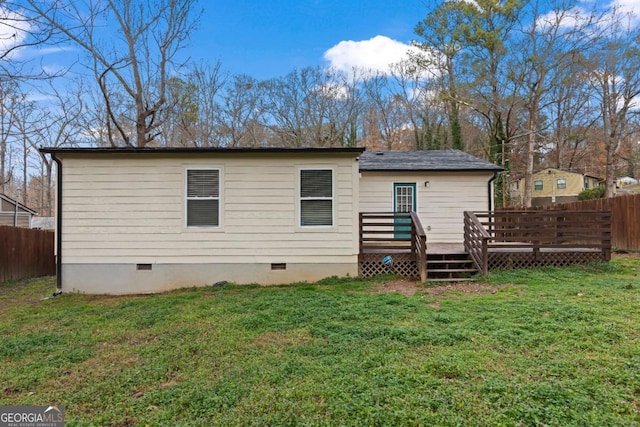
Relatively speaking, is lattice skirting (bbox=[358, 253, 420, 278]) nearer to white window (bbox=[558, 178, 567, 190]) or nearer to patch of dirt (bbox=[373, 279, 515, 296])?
patch of dirt (bbox=[373, 279, 515, 296])

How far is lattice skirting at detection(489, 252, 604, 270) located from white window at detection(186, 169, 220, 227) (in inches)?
238

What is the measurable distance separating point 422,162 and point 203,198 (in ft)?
21.8

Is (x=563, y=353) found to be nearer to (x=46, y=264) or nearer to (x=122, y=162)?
(x=122, y=162)

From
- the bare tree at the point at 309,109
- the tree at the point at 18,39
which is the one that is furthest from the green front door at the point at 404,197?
the bare tree at the point at 309,109

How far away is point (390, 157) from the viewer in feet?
38.7

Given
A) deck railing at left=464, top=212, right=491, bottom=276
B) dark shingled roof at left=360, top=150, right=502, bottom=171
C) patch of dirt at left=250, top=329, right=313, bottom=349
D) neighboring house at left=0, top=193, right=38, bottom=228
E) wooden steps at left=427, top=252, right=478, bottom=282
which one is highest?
dark shingled roof at left=360, top=150, right=502, bottom=171

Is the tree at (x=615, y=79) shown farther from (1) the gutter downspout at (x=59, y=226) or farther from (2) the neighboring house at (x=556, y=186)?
(1) the gutter downspout at (x=59, y=226)

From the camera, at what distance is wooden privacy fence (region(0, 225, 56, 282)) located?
9492 mm

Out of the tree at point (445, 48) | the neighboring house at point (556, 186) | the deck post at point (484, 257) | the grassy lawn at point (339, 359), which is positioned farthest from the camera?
the neighboring house at point (556, 186)

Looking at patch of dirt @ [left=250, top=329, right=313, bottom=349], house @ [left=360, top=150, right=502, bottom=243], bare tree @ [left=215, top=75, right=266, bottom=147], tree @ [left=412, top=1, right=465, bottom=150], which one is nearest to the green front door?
house @ [left=360, top=150, right=502, bottom=243]

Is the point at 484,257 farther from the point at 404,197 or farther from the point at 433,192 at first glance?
the point at 404,197

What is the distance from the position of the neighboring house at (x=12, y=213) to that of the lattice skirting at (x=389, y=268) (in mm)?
19516

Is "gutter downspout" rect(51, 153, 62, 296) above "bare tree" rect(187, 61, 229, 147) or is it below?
below

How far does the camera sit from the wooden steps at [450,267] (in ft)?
23.8
